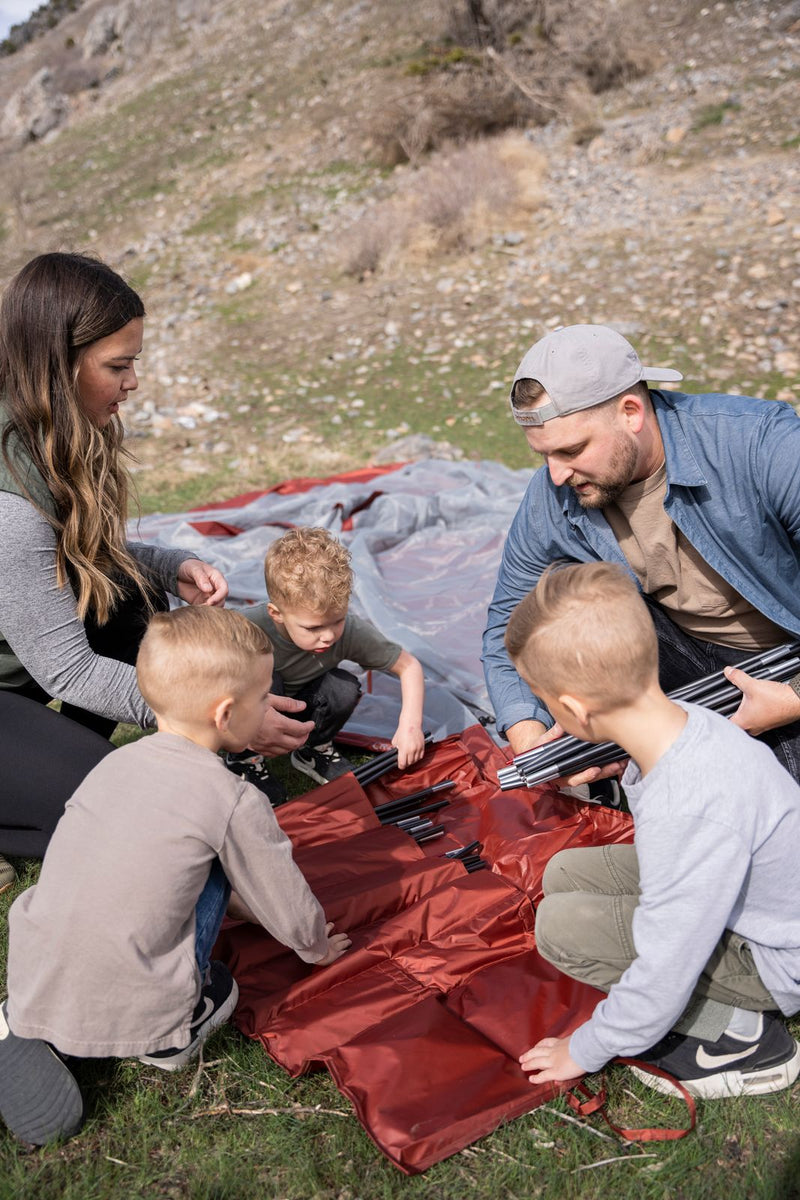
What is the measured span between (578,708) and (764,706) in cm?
97

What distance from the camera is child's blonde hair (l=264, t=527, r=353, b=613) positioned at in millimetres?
3375

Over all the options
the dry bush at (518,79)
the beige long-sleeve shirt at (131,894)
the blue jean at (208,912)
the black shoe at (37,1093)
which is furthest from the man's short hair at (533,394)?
the dry bush at (518,79)

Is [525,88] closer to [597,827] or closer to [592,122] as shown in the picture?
[592,122]

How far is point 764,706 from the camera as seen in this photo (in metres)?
2.78

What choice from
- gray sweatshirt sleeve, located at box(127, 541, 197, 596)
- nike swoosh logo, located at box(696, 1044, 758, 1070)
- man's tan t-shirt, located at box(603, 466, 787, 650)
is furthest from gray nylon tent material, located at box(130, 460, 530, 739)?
nike swoosh logo, located at box(696, 1044, 758, 1070)

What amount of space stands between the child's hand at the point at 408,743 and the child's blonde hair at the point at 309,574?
0.52 meters

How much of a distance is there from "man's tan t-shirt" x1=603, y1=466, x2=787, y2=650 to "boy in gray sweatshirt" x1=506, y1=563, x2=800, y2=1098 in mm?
979

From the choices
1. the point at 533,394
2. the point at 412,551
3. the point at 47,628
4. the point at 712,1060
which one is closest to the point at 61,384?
the point at 47,628

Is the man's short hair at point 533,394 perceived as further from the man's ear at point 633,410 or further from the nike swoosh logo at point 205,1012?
the nike swoosh logo at point 205,1012

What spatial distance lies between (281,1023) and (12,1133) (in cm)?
67

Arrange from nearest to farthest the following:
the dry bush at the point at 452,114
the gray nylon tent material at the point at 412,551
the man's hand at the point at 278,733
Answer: the man's hand at the point at 278,733 → the gray nylon tent material at the point at 412,551 → the dry bush at the point at 452,114

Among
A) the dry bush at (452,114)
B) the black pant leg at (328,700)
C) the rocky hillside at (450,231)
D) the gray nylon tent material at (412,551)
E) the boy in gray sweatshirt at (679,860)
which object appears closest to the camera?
the boy in gray sweatshirt at (679,860)

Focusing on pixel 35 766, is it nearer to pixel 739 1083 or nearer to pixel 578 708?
pixel 578 708

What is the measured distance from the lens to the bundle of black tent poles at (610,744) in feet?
9.74
